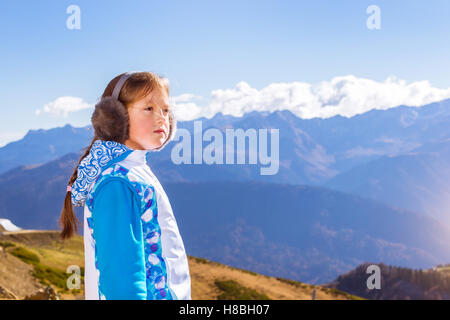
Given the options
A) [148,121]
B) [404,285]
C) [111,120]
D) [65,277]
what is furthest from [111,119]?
[404,285]

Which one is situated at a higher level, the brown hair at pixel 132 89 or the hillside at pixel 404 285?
the brown hair at pixel 132 89

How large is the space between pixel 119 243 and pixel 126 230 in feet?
0.21

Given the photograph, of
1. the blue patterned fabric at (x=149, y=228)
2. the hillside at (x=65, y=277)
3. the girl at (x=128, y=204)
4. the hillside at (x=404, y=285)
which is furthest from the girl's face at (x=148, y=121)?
the hillside at (x=404, y=285)

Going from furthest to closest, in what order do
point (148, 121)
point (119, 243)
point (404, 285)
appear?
point (404, 285) → point (148, 121) → point (119, 243)

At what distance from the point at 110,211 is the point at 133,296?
0.40 metres

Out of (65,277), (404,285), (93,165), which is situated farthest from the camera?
(404,285)

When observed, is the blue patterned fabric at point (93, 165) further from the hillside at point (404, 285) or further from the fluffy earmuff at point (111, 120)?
the hillside at point (404, 285)

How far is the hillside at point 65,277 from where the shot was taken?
1952 centimetres

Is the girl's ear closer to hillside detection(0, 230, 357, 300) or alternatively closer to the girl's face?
the girl's face

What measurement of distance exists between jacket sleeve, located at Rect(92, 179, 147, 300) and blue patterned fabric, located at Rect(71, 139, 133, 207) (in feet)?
0.44

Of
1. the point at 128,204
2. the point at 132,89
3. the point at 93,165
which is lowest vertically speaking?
the point at 128,204

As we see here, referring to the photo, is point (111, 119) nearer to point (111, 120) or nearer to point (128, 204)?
point (111, 120)

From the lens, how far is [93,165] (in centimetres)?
188
